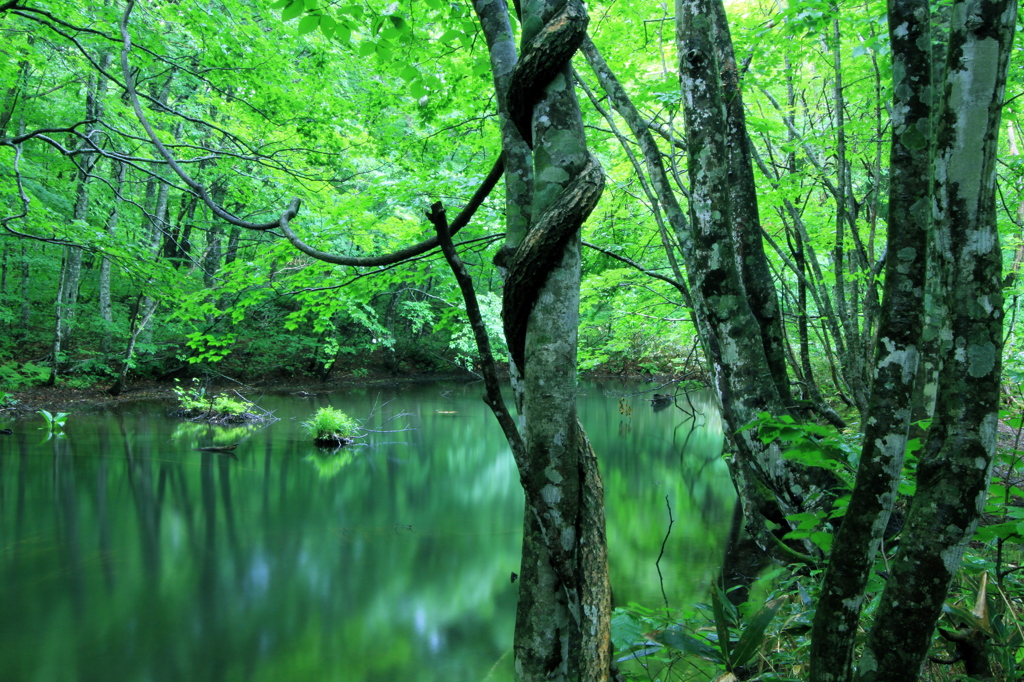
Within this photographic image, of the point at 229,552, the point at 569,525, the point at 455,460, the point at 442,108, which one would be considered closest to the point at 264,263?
the point at 442,108

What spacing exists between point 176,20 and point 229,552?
520 cm

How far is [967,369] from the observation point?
103cm

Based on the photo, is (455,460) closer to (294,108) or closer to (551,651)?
(294,108)

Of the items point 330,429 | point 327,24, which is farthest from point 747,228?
point 330,429

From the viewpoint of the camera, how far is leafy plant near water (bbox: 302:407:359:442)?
396 inches

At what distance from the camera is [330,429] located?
33.0 feet

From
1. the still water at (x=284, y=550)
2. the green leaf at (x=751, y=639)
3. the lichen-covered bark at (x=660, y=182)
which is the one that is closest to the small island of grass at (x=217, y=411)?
the still water at (x=284, y=550)

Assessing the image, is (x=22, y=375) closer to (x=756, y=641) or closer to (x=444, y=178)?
(x=444, y=178)

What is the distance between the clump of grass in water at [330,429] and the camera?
10047 millimetres

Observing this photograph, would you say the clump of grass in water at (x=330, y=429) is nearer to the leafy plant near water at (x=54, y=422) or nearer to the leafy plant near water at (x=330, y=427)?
the leafy plant near water at (x=330, y=427)

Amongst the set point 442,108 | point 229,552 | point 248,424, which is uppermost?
point 442,108

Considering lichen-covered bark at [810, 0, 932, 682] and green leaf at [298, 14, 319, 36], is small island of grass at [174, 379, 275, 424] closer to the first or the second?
green leaf at [298, 14, 319, 36]

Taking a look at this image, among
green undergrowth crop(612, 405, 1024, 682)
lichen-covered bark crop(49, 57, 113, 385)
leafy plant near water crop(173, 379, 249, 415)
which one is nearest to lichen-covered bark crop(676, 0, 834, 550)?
green undergrowth crop(612, 405, 1024, 682)

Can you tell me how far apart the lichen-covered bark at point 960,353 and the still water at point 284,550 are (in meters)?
2.61
